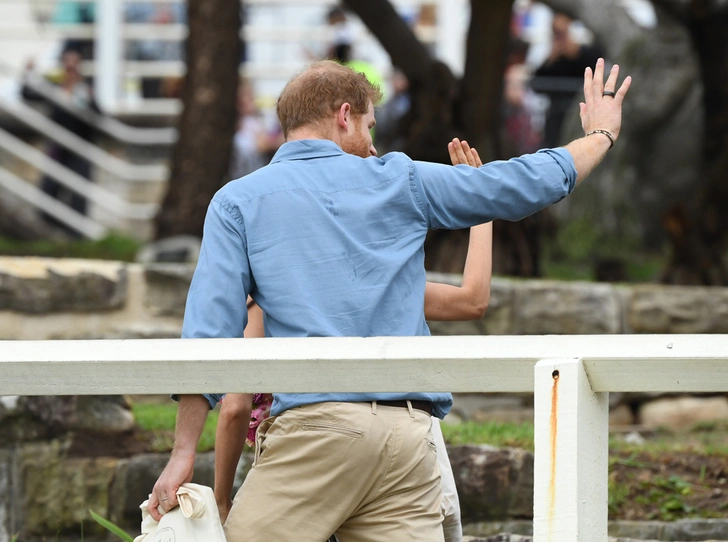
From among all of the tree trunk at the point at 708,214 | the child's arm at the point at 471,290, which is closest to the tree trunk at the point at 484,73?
the tree trunk at the point at 708,214

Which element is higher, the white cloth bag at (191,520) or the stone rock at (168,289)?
the stone rock at (168,289)

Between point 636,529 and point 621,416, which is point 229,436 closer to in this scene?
point 636,529

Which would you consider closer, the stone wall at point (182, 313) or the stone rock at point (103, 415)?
the stone rock at point (103, 415)

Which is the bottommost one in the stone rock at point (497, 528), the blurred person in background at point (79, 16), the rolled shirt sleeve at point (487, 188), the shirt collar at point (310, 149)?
the stone rock at point (497, 528)

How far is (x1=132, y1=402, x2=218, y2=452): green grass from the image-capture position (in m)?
4.65

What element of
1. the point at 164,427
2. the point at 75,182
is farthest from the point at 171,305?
the point at 75,182

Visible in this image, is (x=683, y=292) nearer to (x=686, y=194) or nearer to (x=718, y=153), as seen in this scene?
(x=718, y=153)

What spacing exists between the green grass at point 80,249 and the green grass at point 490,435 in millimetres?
4873

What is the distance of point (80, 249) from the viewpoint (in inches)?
401

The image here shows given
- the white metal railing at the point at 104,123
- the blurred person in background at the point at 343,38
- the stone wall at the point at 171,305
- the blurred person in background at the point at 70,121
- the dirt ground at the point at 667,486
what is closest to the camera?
the dirt ground at the point at 667,486

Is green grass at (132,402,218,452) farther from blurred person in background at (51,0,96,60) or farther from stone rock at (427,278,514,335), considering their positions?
blurred person in background at (51,0,96,60)

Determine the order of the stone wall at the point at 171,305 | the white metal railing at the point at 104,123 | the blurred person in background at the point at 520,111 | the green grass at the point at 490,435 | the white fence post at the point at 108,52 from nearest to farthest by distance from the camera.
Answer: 1. the green grass at the point at 490,435
2. the stone wall at the point at 171,305
3. the blurred person in background at the point at 520,111
4. the white metal railing at the point at 104,123
5. the white fence post at the point at 108,52

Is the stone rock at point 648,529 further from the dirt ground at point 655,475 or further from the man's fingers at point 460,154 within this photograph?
the man's fingers at point 460,154

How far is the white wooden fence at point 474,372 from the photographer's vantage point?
7.66 feet
